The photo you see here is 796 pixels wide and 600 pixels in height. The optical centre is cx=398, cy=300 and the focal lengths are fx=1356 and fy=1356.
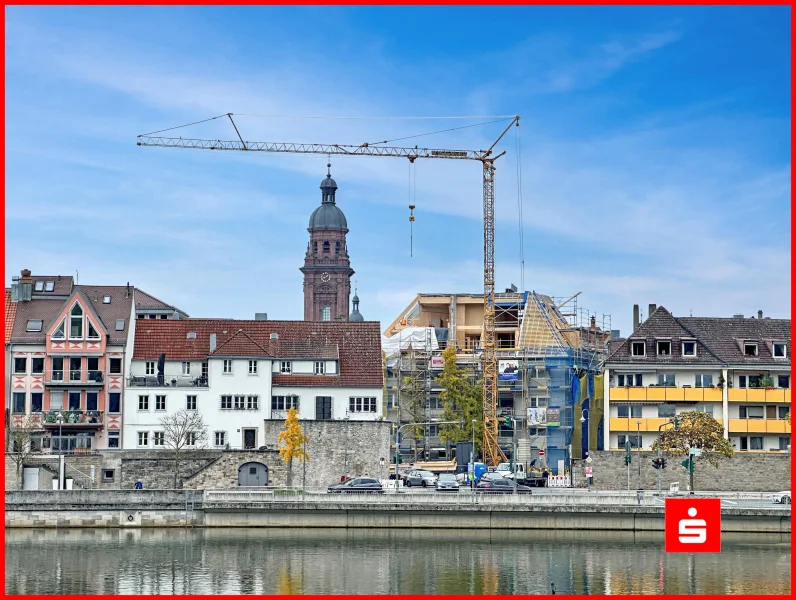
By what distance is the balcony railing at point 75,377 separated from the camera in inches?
3782

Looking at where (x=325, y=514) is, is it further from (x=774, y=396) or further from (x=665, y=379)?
(x=774, y=396)

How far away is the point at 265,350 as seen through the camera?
9788 centimetres

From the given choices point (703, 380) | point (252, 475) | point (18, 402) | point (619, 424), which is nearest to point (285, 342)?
point (252, 475)

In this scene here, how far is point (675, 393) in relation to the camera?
95500 millimetres

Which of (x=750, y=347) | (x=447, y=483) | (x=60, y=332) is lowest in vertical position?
(x=447, y=483)

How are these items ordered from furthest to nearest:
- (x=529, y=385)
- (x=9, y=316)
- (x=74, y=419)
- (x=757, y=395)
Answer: (x=529, y=385) < (x=9, y=316) < (x=74, y=419) < (x=757, y=395)

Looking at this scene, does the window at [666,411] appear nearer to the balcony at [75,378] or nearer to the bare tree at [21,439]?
the balcony at [75,378]

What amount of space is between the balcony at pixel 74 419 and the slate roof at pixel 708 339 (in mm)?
→ 36367

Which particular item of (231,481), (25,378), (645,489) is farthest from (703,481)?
(25,378)

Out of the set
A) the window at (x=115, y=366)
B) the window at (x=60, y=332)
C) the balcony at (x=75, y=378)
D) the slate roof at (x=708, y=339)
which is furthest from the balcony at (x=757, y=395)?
the window at (x=60, y=332)

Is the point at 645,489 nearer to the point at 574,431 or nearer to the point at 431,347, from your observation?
the point at 574,431

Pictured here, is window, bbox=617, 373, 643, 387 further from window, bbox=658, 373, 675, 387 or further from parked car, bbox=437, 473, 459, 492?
parked car, bbox=437, 473, 459, 492

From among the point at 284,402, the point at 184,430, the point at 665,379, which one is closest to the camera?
the point at 184,430

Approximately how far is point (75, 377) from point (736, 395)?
46782 millimetres
